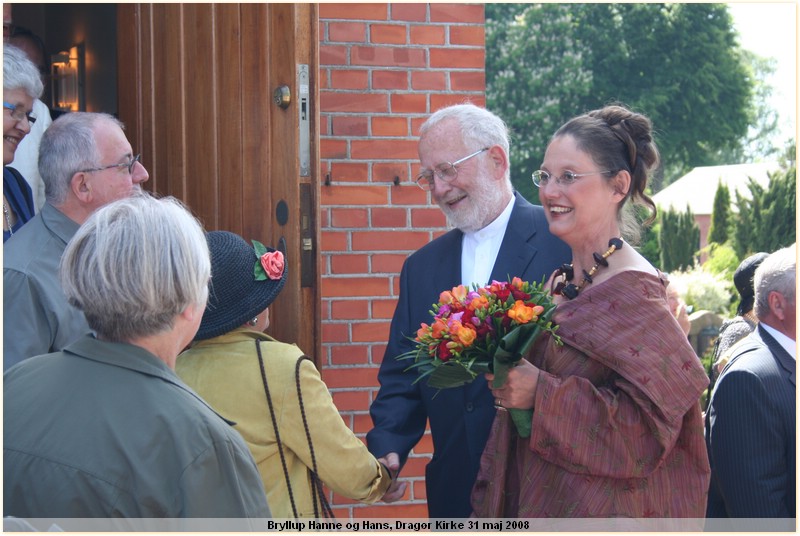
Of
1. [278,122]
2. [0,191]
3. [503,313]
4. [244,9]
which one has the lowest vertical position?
[503,313]

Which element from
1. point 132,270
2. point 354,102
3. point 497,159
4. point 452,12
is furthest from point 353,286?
point 132,270

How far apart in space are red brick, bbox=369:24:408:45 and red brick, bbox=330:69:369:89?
19 cm

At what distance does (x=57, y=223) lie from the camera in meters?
3.61

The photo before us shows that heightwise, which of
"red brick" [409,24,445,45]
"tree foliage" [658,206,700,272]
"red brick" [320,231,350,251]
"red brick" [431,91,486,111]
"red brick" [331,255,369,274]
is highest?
"red brick" [409,24,445,45]

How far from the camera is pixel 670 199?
33.0 m

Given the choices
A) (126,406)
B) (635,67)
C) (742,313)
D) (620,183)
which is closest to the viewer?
(126,406)

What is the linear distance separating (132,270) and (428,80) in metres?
3.09

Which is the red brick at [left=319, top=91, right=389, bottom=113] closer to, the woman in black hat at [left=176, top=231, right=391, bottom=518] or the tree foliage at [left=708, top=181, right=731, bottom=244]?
the woman in black hat at [left=176, top=231, right=391, bottom=518]

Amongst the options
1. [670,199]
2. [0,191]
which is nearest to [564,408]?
[0,191]

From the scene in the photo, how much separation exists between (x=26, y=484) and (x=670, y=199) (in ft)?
107

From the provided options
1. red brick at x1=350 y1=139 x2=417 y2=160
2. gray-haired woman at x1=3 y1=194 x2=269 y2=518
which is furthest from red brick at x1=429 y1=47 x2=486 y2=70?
gray-haired woman at x1=3 y1=194 x2=269 y2=518

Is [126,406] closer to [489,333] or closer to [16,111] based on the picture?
[489,333]

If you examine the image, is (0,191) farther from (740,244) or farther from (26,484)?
(740,244)

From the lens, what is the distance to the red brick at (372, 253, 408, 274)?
5008 mm
